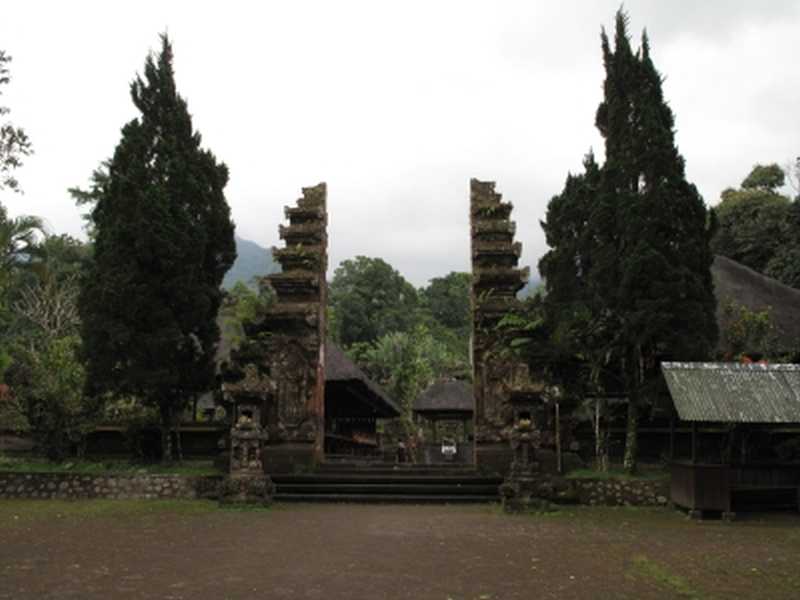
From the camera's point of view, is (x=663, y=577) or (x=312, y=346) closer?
(x=663, y=577)

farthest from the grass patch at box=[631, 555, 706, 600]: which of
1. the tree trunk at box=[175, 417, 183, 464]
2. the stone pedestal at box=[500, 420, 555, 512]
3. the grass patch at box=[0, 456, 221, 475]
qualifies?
the tree trunk at box=[175, 417, 183, 464]

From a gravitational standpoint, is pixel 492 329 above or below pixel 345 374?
above

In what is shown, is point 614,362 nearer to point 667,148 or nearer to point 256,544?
point 667,148

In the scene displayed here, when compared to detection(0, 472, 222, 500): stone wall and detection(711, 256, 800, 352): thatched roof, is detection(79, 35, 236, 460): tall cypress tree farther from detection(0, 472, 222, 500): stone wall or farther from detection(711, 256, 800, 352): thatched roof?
detection(711, 256, 800, 352): thatched roof

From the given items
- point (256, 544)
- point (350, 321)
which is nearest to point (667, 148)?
point (256, 544)

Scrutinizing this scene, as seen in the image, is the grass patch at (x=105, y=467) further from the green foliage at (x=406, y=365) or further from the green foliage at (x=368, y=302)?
the green foliage at (x=368, y=302)

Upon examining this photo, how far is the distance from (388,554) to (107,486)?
880 centimetres

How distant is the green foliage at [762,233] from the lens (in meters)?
29.4

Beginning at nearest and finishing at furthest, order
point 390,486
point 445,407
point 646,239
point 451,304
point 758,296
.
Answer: point 646,239
point 390,486
point 758,296
point 445,407
point 451,304

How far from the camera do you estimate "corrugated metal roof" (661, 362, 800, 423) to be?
508 inches

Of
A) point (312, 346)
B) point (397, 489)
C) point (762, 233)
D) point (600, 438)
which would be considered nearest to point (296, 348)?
point (312, 346)

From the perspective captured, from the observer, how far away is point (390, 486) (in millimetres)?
15719

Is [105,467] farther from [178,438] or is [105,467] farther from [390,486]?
[390,486]

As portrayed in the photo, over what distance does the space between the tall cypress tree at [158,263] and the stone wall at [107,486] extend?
1169mm
